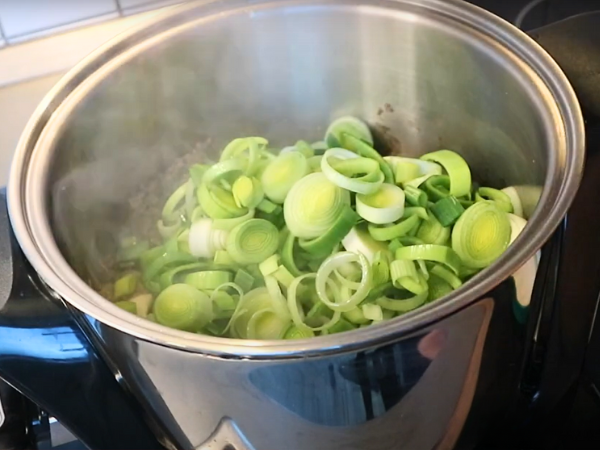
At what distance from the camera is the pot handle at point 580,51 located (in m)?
0.56

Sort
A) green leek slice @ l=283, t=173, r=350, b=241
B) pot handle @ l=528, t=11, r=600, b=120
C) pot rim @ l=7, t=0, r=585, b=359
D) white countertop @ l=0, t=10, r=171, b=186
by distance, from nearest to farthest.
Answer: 1. pot rim @ l=7, t=0, r=585, b=359
2. pot handle @ l=528, t=11, r=600, b=120
3. green leek slice @ l=283, t=173, r=350, b=241
4. white countertop @ l=0, t=10, r=171, b=186

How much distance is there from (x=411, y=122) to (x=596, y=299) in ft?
0.89

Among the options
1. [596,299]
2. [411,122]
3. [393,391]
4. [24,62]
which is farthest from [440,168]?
[24,62]

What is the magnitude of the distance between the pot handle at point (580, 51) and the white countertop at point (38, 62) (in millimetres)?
412

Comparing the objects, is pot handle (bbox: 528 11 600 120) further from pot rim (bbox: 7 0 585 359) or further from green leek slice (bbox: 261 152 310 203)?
green leek slice (bbox: 261 152 310 203)

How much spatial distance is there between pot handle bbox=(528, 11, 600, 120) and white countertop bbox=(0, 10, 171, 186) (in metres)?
0.41

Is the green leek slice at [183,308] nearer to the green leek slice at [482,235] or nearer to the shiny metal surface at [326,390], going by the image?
the shiny metal surface at [326,390]

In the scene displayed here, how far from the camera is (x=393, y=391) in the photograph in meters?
0.48

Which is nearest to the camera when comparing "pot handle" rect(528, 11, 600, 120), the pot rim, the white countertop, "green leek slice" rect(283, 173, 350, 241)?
the pot rim

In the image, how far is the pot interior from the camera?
0.65m

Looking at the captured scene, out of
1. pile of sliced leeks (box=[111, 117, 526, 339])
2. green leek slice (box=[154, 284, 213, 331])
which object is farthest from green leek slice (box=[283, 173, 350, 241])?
green leek slice (box=[154, 284, 213, 331])

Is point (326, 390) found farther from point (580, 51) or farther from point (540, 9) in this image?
point (540, 9)

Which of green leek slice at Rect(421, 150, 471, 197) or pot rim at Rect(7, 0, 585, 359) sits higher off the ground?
pot rim at Rect(7, 0, 585, 359)

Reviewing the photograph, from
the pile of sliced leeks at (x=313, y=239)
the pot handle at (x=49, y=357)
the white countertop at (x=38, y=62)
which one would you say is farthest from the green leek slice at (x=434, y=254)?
the white countertop at (x=38, y=62)
